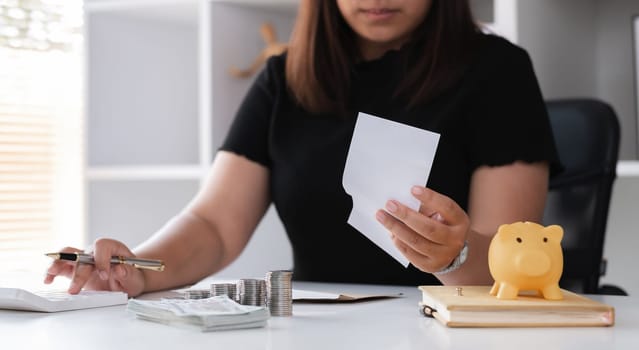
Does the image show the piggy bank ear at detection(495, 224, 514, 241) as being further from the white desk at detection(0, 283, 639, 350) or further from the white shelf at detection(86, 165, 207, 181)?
the white shelf at detection(86, 165, 207, 181)

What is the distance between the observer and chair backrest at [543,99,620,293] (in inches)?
70.1

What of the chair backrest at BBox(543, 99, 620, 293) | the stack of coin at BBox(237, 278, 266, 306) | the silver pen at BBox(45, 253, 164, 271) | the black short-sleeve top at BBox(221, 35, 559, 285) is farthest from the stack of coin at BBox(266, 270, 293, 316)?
the chair backrest at BBox(543, 99, 620, 293)

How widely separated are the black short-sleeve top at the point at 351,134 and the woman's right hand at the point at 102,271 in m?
0.49

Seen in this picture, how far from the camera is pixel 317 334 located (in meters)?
0.95

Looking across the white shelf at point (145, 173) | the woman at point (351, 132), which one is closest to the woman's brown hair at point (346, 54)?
the woman at point (351, 132)

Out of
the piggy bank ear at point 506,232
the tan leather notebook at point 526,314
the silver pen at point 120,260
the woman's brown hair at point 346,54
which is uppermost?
the woman's brown hair at point 346,54

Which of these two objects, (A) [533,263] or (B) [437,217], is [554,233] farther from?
(B) [437,217]

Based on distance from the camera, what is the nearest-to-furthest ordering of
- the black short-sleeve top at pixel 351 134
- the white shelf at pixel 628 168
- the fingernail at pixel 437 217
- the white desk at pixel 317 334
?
the white desk at pixel 317 334, the fingernail at pixel 437 217, the black short-sleeve top at pixel 351 134, the white shelf at pixel 628 168

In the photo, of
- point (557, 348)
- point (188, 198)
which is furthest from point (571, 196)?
point (188, 198)

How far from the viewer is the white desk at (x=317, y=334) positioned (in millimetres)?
881

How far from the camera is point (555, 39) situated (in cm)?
233

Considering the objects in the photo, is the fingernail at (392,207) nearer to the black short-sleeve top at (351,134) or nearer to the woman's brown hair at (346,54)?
the black short-sleeve top at (351,134)

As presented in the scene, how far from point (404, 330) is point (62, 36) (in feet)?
7.42

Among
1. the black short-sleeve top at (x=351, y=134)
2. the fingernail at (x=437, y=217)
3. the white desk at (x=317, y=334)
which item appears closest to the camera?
the white desk at (x=317, y=334)
